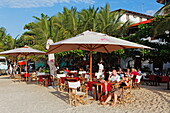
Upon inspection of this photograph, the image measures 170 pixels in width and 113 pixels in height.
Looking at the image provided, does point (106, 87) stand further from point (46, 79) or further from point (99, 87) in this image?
point (46, 79)

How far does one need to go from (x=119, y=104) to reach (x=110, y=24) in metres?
14.5

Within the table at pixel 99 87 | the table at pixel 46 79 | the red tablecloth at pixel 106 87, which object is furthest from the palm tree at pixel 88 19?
the red tablecloth at pixel 106 87

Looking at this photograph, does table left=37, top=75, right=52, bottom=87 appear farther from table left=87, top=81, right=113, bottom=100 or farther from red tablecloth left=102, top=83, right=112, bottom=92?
red tablecloth left=102, top=83, right=112, bottom=92

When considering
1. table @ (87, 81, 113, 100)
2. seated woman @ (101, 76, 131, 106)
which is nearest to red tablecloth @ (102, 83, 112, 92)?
table @ (87, 81, 113, 100)

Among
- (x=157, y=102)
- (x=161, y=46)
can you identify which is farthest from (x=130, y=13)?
(x=157, y=102)

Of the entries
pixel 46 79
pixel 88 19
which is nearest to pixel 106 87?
pixel 46 79

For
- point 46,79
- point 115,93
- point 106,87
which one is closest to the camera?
point 115,93

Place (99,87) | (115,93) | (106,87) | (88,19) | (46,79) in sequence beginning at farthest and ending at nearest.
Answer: (88,19) → (46,79) → (99,87) → (106,87) → (115,93)

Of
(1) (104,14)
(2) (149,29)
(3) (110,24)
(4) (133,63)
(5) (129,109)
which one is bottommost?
(5) (129,109)

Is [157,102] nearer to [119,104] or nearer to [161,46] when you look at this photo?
[119,104]

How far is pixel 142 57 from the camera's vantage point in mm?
16297

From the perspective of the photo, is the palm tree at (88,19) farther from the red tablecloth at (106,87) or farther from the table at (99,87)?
the red tablecloth at (106,87)

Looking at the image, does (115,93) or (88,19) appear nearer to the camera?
(115,93)

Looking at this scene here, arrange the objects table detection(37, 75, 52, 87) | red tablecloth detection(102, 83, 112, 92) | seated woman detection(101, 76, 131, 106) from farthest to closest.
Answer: table detection(37, 75, 52, 87) → red tablecloth detection(102, 83, 112, 92) → seated woman detection(101, 76, 131, 106)
